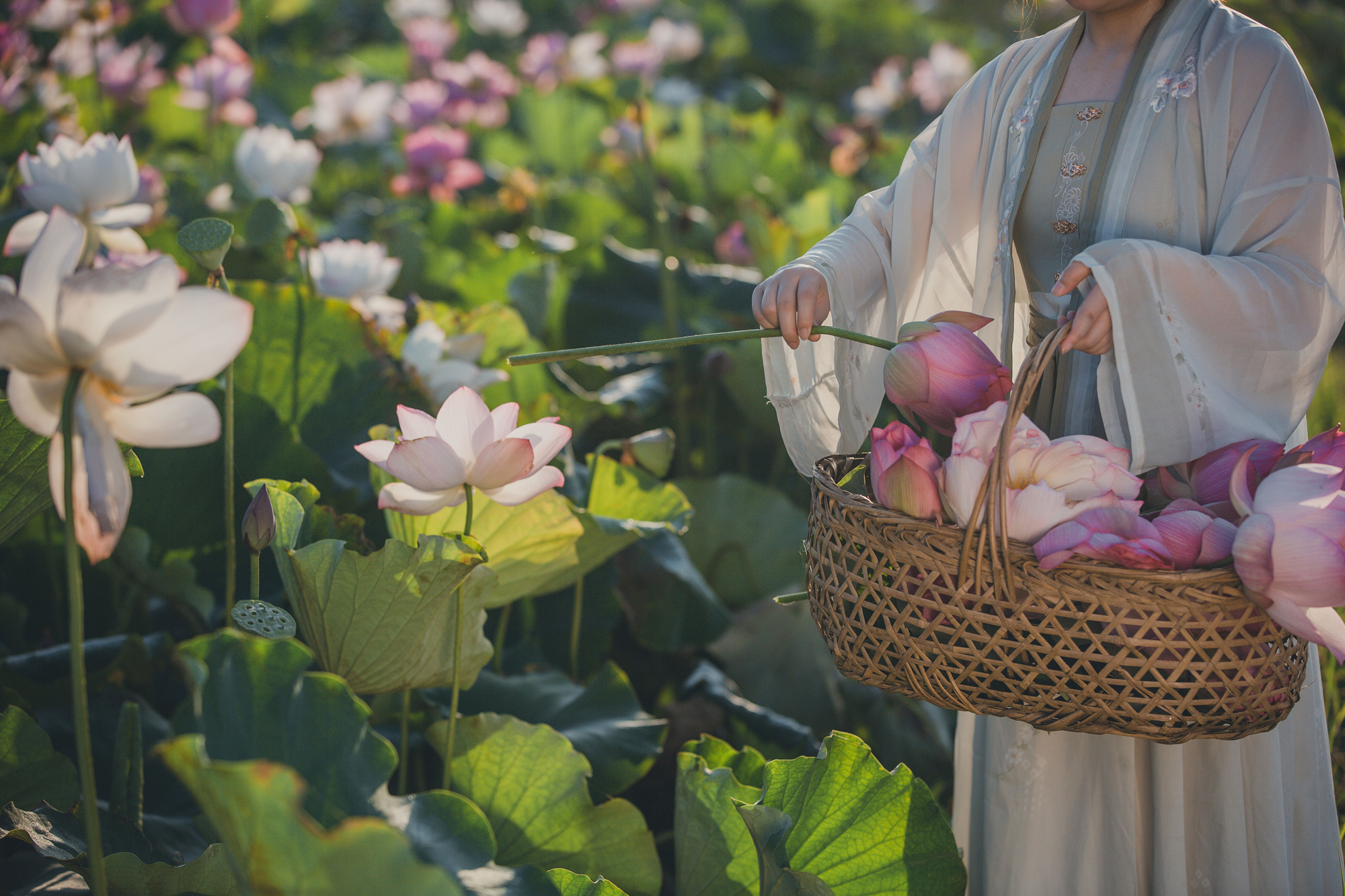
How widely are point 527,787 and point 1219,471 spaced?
644 millimetres

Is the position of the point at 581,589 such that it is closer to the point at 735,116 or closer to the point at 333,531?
the point at 333,531

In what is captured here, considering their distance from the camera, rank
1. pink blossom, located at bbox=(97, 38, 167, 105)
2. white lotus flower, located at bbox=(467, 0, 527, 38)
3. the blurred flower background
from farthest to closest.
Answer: white lotus flower, located at bbox=(467, 0, 527, 38)
pink blossom, located at bbox=(97, 38, 167, 105)
the blurred flower background

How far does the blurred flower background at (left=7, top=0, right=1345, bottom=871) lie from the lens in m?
1.27

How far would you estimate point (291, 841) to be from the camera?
50 centimetres

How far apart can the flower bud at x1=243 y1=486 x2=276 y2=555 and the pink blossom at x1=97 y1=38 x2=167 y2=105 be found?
2.07 meters

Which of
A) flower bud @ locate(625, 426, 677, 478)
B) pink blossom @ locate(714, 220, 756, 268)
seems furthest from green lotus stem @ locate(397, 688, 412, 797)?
pink blossom @ locate(714, 220, 756, 268)

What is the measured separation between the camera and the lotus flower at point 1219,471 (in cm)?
76

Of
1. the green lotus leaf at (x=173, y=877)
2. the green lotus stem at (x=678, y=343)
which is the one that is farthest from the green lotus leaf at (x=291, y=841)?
the green lotus stem at (x=678, y=343)

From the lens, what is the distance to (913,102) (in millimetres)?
3842

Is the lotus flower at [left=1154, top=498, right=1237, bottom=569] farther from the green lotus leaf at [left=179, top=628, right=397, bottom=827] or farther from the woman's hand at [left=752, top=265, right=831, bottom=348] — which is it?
the green lotus leaf at [left=179, top=628, right=397, bottom=827]

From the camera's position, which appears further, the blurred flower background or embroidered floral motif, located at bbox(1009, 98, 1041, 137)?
the blurred flower background

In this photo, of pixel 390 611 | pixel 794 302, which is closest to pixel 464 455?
pixel 390 611

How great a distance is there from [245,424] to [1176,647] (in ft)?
3.30

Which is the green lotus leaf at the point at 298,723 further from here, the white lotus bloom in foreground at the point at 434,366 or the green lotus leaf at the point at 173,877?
the white lotus bloom in foreground at the point at 434,366
